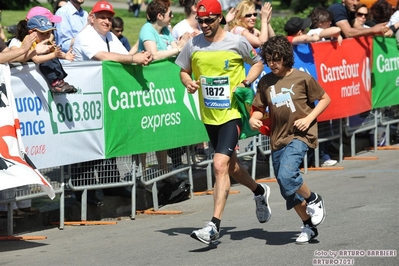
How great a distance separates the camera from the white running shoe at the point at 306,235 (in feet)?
26.5

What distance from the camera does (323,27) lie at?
13.6 meters

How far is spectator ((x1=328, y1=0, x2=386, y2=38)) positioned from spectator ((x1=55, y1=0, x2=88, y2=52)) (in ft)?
14.8

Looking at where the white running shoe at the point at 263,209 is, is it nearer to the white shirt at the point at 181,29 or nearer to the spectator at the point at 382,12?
the white shirt at the point at 181,29

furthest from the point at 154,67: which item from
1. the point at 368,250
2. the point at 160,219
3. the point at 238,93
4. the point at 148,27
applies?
the point at 368,250

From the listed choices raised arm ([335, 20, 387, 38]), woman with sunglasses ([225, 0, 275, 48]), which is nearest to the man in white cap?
woman with sunglasses ([225, 0, 275, 48])

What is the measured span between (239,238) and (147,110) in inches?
101

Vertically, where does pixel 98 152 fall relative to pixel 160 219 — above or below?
above

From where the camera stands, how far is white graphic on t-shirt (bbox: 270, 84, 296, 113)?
318 inches

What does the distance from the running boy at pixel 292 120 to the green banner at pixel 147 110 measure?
94.6 inches

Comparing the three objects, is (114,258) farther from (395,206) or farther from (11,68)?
(395,206)

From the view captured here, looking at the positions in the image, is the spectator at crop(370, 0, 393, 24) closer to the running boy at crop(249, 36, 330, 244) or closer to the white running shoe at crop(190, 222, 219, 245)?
the running boy at crop(249, 36, 330, 244)

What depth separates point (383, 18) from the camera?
15680 millimetres

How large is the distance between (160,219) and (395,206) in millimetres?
2700

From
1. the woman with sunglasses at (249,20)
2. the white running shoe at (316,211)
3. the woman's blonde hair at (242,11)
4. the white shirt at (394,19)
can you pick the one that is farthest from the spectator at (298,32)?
the white running shoe at (316,211)
